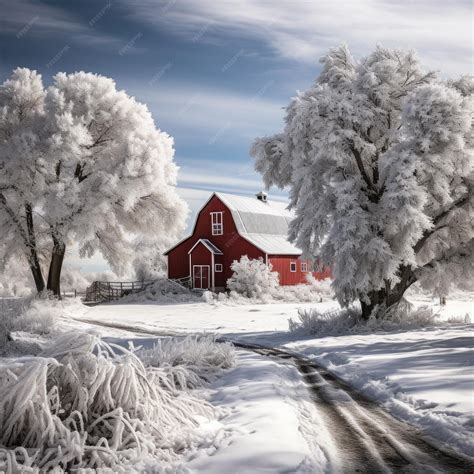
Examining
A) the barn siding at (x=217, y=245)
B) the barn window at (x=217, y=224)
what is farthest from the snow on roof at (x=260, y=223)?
the barn window at (x=217, y=224)

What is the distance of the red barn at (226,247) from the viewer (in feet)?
129

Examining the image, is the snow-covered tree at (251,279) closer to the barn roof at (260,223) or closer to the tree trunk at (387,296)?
A: the barn roof at (260,223)

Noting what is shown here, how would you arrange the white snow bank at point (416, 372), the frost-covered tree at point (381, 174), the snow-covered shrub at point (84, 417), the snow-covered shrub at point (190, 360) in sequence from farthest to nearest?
the frost-covered tree at point (381, 174) < the snow-covered shrub at point (190, 360) < the white snow bank at point (416, 372) < the snow-covered shrub at point (84, 417)

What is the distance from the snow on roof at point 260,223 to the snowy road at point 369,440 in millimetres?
29307

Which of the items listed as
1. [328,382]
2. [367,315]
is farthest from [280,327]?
[328,382]

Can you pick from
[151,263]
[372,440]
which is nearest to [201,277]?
[151,263]

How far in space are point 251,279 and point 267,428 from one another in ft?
97.0

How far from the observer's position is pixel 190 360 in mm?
10039

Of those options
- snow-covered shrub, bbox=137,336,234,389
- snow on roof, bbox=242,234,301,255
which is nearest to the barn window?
snow on roof, bbox=242,234,301,255

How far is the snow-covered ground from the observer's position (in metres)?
A: 6.86

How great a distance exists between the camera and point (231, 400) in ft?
26.5

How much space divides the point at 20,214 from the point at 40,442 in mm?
25021

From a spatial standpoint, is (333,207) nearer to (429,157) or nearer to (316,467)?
(429,157)

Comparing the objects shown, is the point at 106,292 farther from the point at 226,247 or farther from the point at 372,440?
the point at 372,440
